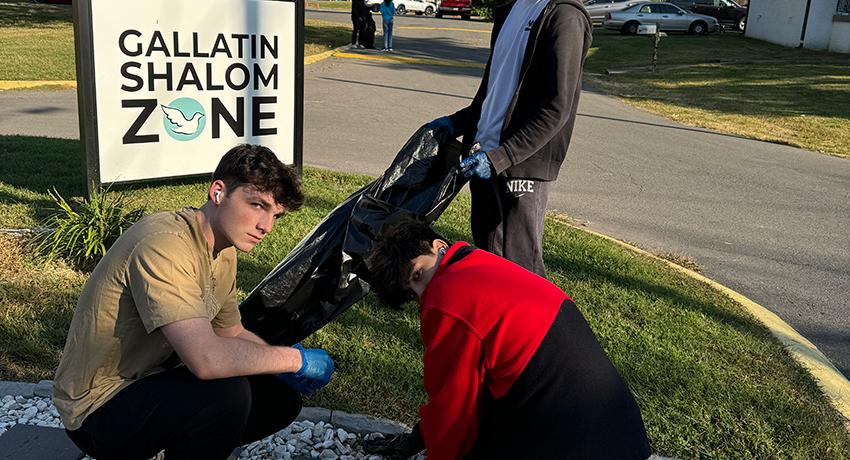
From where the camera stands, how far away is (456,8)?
3703 centimetres

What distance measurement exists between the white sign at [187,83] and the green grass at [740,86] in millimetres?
8138

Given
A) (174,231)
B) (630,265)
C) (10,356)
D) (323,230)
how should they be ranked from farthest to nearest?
(630,265), (10,356), (323,230), (174,231)

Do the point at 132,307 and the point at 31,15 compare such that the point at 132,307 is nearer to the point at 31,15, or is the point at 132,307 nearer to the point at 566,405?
the point at 566,405

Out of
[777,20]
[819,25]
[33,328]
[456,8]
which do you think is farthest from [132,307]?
[456,8]

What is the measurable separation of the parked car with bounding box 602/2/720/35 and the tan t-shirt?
96.6 ft

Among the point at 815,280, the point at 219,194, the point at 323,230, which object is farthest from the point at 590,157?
the point at 219,194

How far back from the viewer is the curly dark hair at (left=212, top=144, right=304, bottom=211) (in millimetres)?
2260

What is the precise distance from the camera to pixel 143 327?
223 centimetres

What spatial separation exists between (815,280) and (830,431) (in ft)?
8.20

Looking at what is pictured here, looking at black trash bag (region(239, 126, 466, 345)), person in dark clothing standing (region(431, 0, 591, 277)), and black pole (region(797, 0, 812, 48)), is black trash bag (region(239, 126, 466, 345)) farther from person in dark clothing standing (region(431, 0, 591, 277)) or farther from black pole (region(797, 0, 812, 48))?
black pole (region(797, 0, 812, 48))

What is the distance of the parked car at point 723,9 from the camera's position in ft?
108

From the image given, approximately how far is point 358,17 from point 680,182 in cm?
1379

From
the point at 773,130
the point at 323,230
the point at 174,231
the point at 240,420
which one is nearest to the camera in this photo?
the point at 174,231

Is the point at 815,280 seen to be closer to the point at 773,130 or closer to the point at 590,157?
the point at 590,157
